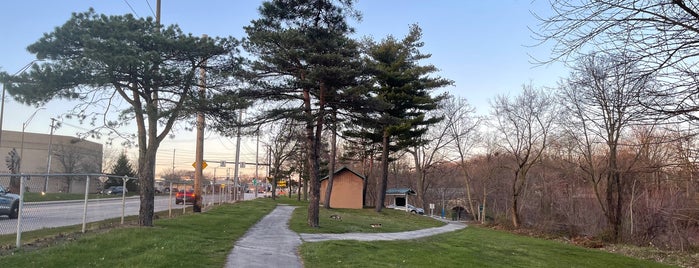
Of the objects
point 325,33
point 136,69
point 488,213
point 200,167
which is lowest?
point 488,213

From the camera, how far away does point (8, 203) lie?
12.8 metres

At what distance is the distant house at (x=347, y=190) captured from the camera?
152 feet

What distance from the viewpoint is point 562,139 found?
34.2 metres

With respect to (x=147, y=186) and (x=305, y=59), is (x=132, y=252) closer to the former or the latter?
(x=147, y=186)

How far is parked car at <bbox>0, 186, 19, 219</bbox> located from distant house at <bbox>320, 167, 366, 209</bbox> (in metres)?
34.4

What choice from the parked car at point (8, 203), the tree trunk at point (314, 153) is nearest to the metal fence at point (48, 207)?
the parked car at point (8, 203)

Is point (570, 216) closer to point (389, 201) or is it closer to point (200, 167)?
point (200, 167)

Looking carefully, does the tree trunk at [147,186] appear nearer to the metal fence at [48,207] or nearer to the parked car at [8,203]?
the metal fence at [48,207]

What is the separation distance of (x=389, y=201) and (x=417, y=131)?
4829 cm

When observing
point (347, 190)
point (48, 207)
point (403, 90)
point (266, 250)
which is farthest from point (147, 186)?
point (347, 190)

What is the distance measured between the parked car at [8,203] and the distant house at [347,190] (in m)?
34.4

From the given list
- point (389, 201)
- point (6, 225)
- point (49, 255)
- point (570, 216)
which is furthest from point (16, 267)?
point (389, 201)

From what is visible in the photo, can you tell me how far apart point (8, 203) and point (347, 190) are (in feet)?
114

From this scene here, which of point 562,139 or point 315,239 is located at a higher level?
point 562,139
